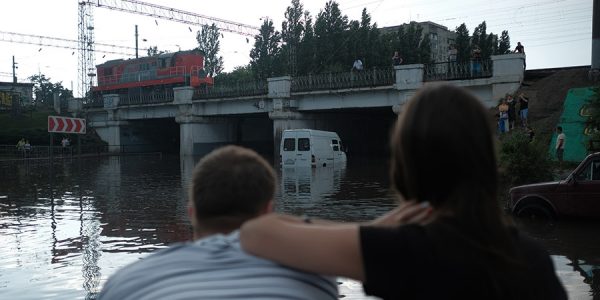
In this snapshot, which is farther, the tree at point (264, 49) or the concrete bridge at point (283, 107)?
the tree at point (264, 49)

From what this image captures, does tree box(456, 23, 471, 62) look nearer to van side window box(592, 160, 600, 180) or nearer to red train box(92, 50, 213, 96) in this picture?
red train box(92, 50, 213, 96)

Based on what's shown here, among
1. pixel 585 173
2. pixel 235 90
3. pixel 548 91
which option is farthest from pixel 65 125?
pixel 585 173

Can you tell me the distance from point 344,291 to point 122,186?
54.9ft

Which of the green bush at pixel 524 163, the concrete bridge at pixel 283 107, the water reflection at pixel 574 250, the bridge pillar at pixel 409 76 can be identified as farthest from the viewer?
the bridge pillar at pixel 409 76

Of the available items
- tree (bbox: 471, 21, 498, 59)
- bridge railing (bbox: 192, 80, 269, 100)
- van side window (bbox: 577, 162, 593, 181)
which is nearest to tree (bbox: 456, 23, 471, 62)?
tree (bbox: 471, 21, 498, 59)

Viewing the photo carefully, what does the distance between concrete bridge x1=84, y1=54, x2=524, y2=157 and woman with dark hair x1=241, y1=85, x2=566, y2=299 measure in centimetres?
2482

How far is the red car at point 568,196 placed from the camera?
10922 mm

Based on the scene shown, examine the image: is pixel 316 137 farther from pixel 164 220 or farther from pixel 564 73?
pixel 164 220


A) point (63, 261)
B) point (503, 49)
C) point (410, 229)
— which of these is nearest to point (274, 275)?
point (410, 229)

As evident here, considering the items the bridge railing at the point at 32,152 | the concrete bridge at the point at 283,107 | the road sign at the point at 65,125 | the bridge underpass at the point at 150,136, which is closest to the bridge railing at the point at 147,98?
the concrete bridge at the point at 283,107

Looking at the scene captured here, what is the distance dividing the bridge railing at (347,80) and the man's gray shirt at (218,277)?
114 ft

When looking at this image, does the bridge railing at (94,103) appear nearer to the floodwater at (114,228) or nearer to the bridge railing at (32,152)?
the bridge railing at (32,152)

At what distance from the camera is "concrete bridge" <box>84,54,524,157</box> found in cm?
3238

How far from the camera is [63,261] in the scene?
29.1ft
